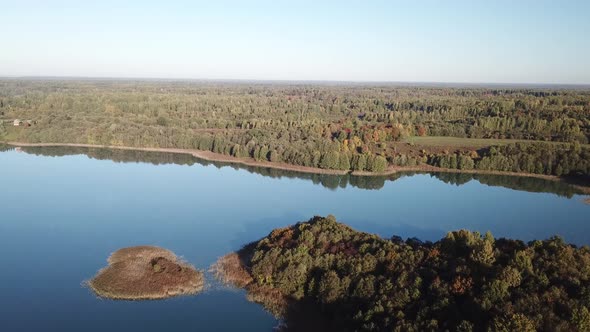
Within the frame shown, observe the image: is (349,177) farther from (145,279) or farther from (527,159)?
(145,279)

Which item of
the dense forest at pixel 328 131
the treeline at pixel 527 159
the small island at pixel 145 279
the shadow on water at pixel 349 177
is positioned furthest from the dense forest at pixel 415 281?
the treeline at pixel 527 159

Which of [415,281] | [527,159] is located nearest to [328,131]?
[527,159]

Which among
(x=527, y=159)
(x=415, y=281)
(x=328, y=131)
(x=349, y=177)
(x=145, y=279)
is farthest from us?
(x=328, y=131)

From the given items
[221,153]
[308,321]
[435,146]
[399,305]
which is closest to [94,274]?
[308,321]

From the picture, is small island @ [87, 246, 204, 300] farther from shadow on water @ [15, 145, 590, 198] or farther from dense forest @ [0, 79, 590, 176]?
dense forest @ [0, 79, 590, 176]

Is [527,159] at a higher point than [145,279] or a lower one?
higher

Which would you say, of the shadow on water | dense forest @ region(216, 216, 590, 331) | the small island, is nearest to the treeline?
the shadow on water

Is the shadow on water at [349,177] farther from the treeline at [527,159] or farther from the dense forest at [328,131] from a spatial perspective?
the dense forest at [328,131]
